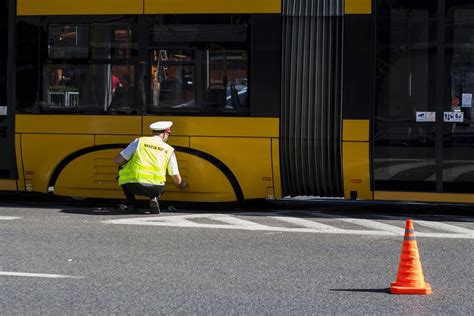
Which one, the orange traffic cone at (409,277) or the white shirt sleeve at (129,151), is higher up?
the white shirt sleeve at (129,151)

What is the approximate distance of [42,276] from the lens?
24.4 ft

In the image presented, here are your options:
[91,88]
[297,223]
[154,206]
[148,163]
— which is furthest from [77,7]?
[297,223]

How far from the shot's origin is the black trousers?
37.0ft

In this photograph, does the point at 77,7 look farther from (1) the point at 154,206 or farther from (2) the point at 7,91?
(1) the point at 154,206

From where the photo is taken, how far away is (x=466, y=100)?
10.6m

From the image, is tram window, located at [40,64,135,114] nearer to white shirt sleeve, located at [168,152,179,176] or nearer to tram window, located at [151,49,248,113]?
tram window, located at [151,49,248,113]

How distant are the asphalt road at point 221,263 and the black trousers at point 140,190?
0.27 m

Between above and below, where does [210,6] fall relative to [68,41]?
above

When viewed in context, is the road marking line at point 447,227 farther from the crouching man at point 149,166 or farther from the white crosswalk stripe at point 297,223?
the crouching man at point 149,166

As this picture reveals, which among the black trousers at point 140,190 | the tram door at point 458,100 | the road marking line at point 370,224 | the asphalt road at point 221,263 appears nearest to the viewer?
the asphalt road at point 221,263

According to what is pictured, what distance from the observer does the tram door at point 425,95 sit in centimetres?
1050

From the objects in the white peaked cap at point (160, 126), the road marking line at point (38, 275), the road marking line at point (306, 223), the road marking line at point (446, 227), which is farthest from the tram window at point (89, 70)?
the road marking line at point (38, 275)

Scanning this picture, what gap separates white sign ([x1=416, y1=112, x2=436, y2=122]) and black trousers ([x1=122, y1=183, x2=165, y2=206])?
141 inches

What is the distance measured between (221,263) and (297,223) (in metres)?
2.71
